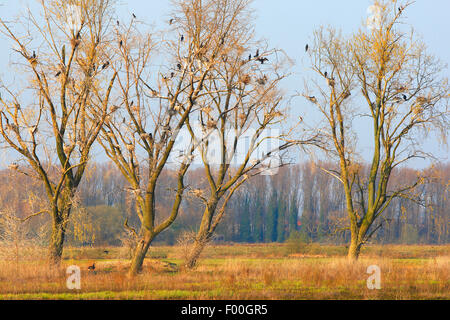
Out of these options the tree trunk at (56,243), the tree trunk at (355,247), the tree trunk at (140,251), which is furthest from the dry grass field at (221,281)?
the tree trunk at (355,247)

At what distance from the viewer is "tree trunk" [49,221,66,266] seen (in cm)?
1866

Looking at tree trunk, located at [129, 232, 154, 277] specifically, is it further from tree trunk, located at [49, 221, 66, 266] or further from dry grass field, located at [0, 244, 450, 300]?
tree trunk, located at [49, 221, 66, 266]

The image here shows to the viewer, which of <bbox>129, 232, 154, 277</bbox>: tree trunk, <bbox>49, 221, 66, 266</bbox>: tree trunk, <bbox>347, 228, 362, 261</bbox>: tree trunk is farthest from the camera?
<bbox>347, 228, 362, 261</bbox>: tree trunk

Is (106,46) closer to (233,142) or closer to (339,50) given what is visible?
(233,142)

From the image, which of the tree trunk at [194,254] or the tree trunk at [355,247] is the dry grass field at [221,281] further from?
the tree trunk at [355,247]

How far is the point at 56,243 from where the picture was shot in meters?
18.7

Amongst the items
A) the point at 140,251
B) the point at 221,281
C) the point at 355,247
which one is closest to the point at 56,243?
the point at 140,251

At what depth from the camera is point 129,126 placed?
1875 cm

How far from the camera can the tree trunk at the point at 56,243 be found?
18656 mm

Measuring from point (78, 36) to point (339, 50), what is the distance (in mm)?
11641

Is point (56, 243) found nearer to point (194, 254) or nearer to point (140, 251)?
point (140, 251)

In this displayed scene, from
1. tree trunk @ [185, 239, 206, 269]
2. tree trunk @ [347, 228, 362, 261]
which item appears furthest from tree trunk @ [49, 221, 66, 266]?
tree trunk @ [347, 228, 362, 261]
